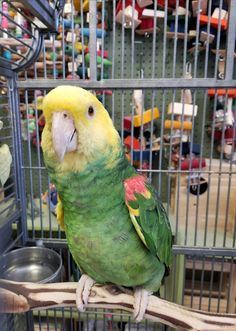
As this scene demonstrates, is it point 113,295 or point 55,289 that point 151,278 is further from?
point 55,289

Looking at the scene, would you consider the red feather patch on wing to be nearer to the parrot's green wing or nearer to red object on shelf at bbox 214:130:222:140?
the parrot's green wing

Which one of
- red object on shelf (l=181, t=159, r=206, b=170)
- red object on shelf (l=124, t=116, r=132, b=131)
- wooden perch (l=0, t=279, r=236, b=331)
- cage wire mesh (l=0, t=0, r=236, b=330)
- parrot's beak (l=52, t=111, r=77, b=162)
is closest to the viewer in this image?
parrot's beak (l=52, t=111, r=77, b=162)

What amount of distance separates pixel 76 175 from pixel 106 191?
0.24 feet

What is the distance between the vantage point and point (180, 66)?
1.28m

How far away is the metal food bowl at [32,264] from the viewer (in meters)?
0.90

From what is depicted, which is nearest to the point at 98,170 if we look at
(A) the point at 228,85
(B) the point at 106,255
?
(B) the point at 106,255

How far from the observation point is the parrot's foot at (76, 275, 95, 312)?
628 millimetres

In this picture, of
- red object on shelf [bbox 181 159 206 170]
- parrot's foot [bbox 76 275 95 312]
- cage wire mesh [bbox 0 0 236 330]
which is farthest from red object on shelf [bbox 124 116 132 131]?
parrot's foot [bbox 76 275 95 312]

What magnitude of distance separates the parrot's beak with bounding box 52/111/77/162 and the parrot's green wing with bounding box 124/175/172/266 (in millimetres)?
183

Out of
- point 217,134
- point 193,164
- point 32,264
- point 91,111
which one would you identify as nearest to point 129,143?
point 193,164

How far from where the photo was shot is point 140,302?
62 cm

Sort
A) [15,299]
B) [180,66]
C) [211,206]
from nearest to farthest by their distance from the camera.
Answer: [15,299] < [211,206] < [180,66]

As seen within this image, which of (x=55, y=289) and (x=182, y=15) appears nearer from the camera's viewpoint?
(x=55, y=289)

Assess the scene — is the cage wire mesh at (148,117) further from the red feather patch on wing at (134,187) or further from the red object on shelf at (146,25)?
the red feather patch on wing at (134,187)
